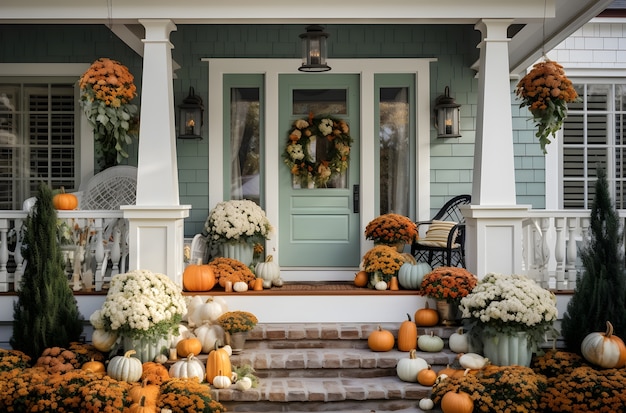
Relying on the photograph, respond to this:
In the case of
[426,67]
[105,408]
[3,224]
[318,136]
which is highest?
[426,67]

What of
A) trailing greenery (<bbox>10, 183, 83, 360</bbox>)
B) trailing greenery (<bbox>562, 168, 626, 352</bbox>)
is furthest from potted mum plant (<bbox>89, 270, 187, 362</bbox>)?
trailing greenery (<bbox>562, 168, 626, 352</bbox>)

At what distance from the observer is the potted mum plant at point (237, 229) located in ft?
23.6

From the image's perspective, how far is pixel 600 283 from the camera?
5.55m

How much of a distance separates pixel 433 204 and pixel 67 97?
4139 mm

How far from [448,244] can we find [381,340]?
163cm

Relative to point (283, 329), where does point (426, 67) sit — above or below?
above

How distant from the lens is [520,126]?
8.12 metres

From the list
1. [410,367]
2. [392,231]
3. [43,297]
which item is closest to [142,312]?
[43,297]

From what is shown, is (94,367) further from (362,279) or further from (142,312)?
(362,279)

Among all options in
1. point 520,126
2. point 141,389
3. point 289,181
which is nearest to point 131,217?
point 141,389

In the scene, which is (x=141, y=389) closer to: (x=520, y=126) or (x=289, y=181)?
(x=289, y=181)

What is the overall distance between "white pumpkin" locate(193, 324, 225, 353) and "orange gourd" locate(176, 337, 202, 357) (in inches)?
3.0

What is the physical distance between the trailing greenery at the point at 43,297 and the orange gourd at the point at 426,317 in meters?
2.65

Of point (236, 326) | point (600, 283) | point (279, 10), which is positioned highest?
point (279, 10)
